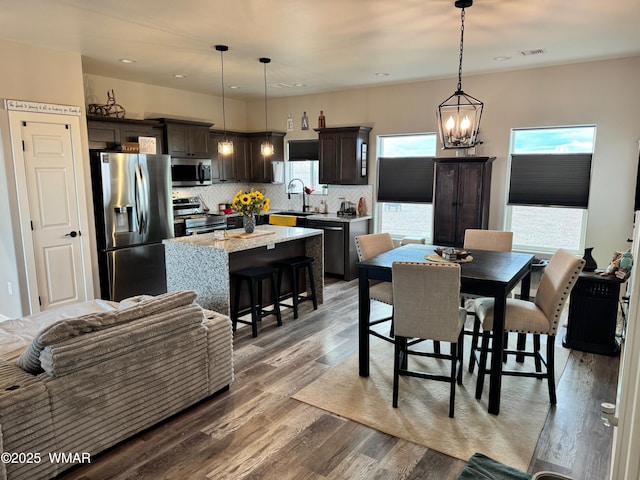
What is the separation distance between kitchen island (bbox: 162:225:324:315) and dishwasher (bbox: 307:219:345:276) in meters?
1.36

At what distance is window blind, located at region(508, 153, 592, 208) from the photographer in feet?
17.9

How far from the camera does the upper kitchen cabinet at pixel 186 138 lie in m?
6.35

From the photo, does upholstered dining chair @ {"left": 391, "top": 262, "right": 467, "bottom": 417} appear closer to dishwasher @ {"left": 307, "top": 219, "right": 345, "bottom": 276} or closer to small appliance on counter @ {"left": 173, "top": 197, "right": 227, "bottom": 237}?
dishwasher @ {"left": 307, "top": 219, "right": 345, "bottom": 276}

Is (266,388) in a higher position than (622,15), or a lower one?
lower

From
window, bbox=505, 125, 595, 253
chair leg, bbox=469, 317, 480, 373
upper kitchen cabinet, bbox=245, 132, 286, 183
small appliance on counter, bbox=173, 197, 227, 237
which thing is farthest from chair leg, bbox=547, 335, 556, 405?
upper kitchen cabinet, bbox=245, 132, 286, 183

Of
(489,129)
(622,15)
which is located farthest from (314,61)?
(622,15)

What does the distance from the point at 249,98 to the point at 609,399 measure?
6.99m

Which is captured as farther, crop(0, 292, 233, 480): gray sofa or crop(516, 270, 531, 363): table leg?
→ crop(516, 270, 531, 363): table leg

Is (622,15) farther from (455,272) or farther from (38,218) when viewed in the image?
(38,218)

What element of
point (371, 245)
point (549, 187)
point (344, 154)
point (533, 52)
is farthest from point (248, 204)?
point (549, 187)

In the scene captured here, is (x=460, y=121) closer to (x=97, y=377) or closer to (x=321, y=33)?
(x=321, y=33)

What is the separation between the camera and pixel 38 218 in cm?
475

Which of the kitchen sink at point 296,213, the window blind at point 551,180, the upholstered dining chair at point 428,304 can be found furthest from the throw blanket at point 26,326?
the window blind at point 551,180

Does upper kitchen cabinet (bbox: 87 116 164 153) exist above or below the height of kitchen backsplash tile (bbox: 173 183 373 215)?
above
